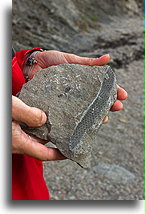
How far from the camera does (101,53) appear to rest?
4957 mm

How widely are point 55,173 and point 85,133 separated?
51.1 inches

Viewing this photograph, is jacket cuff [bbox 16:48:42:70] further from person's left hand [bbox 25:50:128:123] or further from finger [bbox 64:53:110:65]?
finger [bbox 64:53:110:65]

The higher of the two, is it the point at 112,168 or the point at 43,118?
the point at 43,118

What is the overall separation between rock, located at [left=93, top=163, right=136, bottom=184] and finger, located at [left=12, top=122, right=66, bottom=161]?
1.33m

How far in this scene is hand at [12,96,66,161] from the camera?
1045mm

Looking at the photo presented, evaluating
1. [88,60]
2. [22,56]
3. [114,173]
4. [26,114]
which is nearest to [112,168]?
[114,173]

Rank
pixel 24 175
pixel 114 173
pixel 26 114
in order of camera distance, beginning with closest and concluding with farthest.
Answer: pixel 26 114, pixel 24 175, pixel 114 173

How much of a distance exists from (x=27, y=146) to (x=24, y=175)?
17 cm

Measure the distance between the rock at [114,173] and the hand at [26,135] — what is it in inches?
51.9

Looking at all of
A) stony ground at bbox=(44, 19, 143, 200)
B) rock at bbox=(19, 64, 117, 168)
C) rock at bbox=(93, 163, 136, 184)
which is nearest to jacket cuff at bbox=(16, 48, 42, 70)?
rock at bbox=(19, 64, 117, 168)

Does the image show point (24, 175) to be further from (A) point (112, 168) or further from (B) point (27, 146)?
(A) point (112, 168)

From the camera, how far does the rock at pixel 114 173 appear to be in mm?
2309

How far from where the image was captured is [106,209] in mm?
1049

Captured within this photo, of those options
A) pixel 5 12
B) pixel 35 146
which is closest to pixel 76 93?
pixel 35 146
